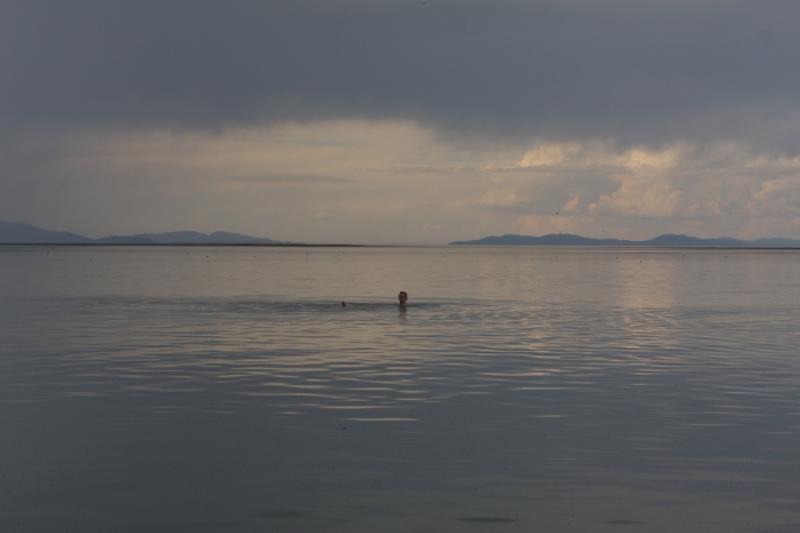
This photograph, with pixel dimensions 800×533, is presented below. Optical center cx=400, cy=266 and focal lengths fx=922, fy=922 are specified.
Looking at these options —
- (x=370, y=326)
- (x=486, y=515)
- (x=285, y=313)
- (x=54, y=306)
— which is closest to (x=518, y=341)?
(x=370, y=326)

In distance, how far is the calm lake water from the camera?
15.4 m

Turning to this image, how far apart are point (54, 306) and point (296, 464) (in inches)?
1999

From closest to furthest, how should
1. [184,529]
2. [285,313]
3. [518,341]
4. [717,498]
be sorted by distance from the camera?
[184,529], [717,498], [518,341], [285,313]

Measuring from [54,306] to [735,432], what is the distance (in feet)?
174

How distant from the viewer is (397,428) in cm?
2184

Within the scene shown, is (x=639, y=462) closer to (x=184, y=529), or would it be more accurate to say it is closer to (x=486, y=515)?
(x=486, y=515)

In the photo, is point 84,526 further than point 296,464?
No

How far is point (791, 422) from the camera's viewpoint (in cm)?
2284

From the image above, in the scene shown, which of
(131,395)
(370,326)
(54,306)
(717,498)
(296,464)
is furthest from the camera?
(54,306)

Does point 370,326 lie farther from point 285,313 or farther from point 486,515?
point 486,515

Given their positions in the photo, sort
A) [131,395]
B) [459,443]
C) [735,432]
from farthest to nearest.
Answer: [131,395], [735,432], [459,443]

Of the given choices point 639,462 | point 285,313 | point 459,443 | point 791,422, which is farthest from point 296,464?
point 285,313

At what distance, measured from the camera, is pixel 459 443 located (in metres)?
20.3

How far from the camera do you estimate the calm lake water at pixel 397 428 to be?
15359mm
